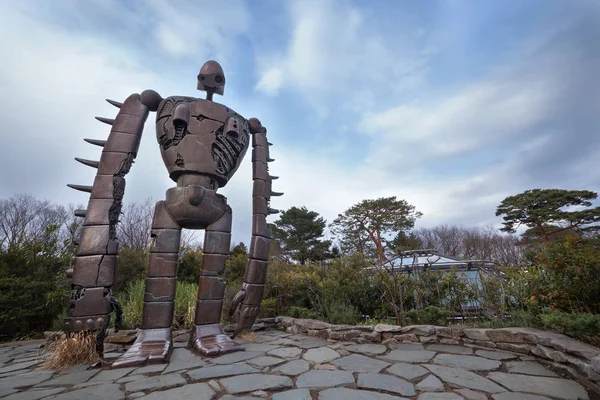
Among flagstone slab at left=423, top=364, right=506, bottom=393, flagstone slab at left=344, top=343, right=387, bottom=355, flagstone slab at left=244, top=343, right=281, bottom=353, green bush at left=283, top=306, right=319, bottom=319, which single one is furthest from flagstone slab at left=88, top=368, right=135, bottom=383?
green bush at left=283, top=306, right=319, bottom=319

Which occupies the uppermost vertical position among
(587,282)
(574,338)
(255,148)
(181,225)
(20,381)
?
(255,148)

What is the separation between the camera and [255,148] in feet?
13.0

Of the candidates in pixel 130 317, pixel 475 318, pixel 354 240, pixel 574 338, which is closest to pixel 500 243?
pixel 354 240

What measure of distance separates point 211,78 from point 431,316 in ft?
14.9

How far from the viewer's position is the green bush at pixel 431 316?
375 centimetres

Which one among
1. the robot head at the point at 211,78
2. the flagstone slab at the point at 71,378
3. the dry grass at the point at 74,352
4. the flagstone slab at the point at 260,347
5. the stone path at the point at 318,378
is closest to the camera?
the stone path at the point at 318,378

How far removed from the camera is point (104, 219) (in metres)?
2.79

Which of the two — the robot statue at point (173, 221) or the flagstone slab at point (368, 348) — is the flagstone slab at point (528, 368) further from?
the robot statue at point (173, 221)

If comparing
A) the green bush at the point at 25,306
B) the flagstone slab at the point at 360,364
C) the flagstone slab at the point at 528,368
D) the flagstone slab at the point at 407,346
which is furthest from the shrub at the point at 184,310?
the flagstone slab at the point at 528,368

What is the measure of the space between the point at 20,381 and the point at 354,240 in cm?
1591

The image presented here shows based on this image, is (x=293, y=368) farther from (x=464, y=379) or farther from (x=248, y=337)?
(x=248, y=337)

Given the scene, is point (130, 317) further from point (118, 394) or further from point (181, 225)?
point (118, 394)

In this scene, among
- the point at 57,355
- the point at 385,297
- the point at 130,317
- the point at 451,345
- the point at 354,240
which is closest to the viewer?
the point at 57,355

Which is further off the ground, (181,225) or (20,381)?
(181,225)
